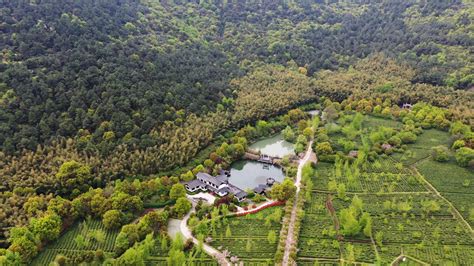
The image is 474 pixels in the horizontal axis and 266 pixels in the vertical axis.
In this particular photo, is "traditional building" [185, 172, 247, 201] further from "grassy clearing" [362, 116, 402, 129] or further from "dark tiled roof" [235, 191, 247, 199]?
"grassy clearing" [362, 116, 402, 129]

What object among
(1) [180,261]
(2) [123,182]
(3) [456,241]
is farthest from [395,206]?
(2) [123,182]

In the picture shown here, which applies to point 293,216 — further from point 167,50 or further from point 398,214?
point 167,50

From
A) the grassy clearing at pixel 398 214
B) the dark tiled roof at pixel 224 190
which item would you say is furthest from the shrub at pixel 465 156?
the dark tiled roof at pixel 224 190

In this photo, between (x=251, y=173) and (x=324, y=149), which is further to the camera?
(x=324, y=149)

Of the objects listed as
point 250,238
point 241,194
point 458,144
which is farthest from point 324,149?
point 250,238

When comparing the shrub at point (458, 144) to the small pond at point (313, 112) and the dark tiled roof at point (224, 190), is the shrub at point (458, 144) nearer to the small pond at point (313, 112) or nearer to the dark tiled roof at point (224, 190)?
the small pond at point (313, 112)

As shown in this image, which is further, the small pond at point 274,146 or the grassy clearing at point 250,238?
the small pond at point 274,146
